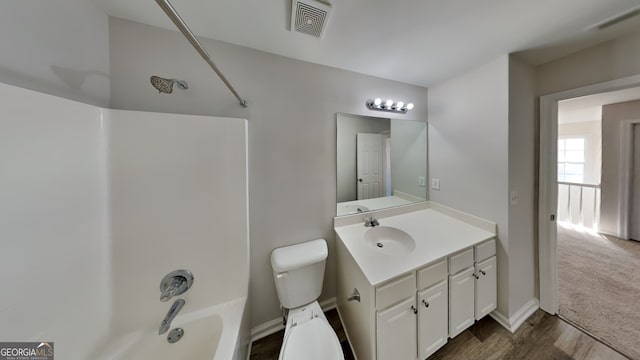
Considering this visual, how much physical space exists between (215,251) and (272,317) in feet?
2.66

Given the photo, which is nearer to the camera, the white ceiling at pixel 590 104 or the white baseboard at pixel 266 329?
the white baseboard at pixel 266 329

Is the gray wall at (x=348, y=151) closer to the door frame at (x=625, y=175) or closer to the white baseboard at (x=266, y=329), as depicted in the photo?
the white baseboard at (x=266, y=329)

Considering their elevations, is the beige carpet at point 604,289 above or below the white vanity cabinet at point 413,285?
below

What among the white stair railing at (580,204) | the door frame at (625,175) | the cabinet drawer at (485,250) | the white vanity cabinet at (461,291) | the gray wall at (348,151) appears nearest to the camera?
the white vanity cabinet at (461,291)

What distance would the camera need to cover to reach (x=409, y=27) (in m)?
1.14

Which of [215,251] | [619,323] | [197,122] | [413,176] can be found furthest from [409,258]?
[619,323]

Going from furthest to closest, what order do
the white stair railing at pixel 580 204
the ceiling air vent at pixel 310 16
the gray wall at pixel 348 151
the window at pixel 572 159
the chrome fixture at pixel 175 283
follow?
1. the window at pixel 572 159
2. the white stair railing at pixel 580 204
3. the gray wall at pixel 348 151
4. the chrome fixture at pixel 175 283
5. the ceiling air vent at pixel 310 16

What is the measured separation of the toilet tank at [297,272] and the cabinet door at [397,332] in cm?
54

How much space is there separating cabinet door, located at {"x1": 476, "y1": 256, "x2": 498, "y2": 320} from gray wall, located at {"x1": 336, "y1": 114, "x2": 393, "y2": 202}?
1137mm

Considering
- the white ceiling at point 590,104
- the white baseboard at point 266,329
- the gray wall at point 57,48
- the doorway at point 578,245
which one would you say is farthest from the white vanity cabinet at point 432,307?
the white ceiling at point 590,104

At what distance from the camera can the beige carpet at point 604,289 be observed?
1406 mm

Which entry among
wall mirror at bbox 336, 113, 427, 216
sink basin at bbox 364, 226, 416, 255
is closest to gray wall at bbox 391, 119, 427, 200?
wall mirror at bbox 336, 113, 427, 216

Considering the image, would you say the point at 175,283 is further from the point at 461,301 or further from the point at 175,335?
the point at 461,301

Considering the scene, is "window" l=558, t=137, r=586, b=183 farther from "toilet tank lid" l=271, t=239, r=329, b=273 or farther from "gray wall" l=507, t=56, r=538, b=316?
"toilet tank lid" l=271, t=239, r=329, b=273
